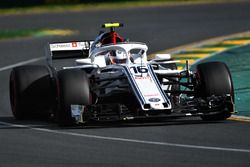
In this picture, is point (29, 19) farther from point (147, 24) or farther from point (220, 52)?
point (220, 52)

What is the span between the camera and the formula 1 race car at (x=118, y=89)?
15039 millimetres

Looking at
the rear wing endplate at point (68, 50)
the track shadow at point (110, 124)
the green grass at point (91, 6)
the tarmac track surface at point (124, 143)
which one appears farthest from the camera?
the green grass at point (91, 6)

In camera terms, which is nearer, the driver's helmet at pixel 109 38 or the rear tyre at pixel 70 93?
the rear tyre at pixel 70 93

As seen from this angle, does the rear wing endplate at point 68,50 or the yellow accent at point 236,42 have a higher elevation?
the yellow accent at point 236,42

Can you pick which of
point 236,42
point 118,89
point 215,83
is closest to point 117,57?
point 118,89

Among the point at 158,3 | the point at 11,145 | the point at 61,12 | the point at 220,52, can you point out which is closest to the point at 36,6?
the point at 61,12

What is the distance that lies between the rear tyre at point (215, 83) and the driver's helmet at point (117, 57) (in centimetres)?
162

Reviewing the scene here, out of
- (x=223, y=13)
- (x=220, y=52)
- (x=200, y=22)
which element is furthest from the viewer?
(x=223, y=13)

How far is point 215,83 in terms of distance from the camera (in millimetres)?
15641

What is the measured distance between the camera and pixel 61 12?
3922 centimetres

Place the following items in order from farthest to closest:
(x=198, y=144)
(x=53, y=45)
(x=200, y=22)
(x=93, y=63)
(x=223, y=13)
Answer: (x=223, y=13)
(x=200, y=22)
(x=53, y=45)
(x=93, y=63)
(x=198, y=144)

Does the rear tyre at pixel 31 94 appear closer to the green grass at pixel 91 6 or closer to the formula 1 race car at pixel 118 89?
the formula 1 race car at pixel 118 89

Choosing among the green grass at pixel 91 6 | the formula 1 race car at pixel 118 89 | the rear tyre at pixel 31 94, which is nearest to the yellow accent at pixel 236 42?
the formula 1 race car at pixel 118 89

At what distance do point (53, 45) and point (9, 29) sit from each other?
15.5 metres
